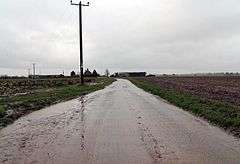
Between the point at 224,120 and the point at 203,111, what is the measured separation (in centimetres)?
366

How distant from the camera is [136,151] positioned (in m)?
9.12

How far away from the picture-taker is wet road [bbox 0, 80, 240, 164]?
8438 millimetres

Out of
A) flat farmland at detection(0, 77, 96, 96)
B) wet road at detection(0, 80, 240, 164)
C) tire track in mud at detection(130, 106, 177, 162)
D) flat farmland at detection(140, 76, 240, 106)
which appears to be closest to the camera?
wet road at detection(0, 80, 240, 164)

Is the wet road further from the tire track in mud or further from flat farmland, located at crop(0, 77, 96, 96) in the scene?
flat farmland, located at crop(0, 77, 96, 96)

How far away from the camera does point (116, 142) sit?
33.9ft

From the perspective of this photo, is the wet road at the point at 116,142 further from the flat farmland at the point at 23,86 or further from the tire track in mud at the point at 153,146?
the flat farmland at the point at 23,86

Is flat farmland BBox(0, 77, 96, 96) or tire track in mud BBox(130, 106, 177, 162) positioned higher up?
tire track in mud BBox(130, 106, 177, 162)

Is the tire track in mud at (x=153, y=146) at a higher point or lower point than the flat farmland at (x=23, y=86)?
higher

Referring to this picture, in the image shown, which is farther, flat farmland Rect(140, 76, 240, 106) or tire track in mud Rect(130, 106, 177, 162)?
flat farmland Rect(140, 76, 240, 106)

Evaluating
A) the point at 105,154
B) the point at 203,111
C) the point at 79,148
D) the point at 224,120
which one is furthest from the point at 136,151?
the point at 203,111

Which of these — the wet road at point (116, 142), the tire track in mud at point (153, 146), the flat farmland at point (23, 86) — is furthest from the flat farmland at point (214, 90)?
the flat farmland at point (23, 86)

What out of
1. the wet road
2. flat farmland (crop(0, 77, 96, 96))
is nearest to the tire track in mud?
the wet road

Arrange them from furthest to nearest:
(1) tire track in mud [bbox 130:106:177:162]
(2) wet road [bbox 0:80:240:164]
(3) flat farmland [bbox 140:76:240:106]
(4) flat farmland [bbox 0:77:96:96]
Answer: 1. (4) flat farmland [bbox 0:77:96:96]
2. (3) flat farmland [bbox 140:76:240:106]
3. (1) tire track in mud [bbox 130:106:177:162]
4. (2) wet road [bbox 0:80:240:164]

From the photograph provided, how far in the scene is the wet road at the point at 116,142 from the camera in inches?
332
